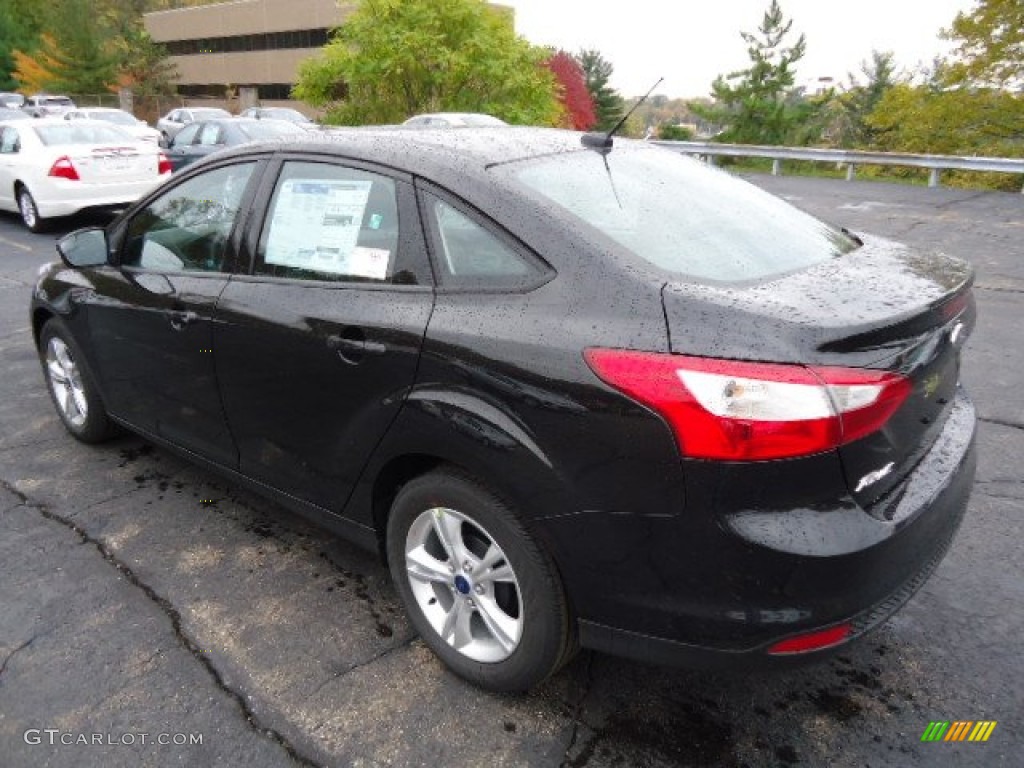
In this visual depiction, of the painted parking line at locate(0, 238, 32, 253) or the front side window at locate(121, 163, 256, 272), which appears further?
the painted parking line at locate(0, 238, 32, 253)

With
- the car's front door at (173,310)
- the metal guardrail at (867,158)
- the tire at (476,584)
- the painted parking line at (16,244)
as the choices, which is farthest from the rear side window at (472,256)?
the metal guardrail at (867,158)

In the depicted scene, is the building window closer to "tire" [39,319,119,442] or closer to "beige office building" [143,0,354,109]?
"beige office building" [143,0,354,109]

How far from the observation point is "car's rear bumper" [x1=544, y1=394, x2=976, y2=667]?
1.84 meters

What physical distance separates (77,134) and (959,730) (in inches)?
513

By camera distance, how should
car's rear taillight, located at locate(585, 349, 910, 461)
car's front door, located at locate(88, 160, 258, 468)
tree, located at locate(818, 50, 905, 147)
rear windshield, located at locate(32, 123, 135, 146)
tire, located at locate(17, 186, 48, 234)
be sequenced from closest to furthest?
car's rear taillight, located at locate(585, 349, 910, 461), car's front door, located at locate(88, 160, 258, 468), rear windshield, located at locate(32, 123, 135, 146), tire, located at locate(17, 186, 48, 234), tree, located at locate(818, 50, 905, 147)

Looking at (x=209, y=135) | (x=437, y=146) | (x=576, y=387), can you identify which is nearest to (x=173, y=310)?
(x=437, y=146)

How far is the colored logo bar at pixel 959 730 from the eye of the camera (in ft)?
7.25

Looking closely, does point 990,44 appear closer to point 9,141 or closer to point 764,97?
point 764,97

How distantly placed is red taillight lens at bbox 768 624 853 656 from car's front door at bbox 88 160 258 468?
217cm

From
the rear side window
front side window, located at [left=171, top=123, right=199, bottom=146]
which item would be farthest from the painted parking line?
the rear side window

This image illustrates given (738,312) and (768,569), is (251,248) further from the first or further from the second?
(768,569)

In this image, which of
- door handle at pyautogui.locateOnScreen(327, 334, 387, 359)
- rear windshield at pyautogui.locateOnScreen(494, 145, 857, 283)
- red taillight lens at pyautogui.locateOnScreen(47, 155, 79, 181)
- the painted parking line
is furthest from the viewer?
red taillight lens at pyautogui.locateOnScreen(47, 155, 79, 181)

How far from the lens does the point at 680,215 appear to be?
254cm

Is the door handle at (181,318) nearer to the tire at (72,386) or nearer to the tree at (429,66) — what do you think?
the tire at (72,386)
